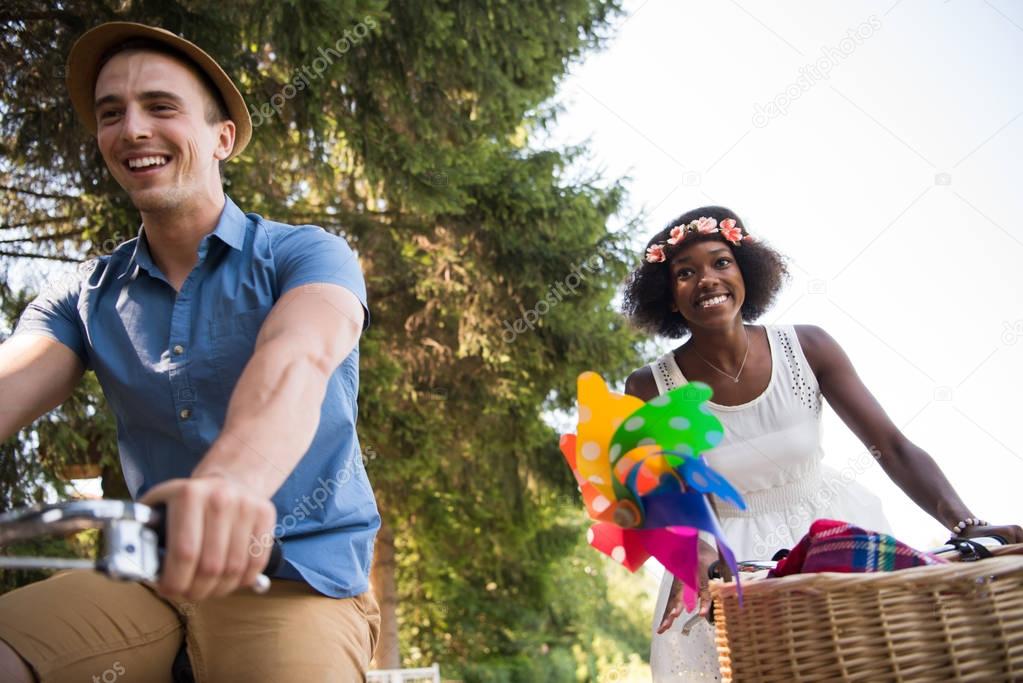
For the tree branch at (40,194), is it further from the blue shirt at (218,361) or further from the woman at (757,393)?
the blue shirt at (218,361)

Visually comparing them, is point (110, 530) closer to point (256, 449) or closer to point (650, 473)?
point (256, 449)

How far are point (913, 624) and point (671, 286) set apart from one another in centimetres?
221

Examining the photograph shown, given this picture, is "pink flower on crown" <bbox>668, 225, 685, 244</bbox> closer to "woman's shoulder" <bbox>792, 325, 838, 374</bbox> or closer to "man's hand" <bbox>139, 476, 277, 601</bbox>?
"woman's shoulder" <bbox>792, 325, 838, 374</bbox>

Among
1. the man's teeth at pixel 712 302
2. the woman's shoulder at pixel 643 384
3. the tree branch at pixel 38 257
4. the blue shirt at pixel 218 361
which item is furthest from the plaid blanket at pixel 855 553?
the tree branch at pixel 38 257

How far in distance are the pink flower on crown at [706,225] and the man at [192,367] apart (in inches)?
71.3

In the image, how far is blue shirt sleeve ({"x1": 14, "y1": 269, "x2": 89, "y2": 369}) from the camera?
6.54 feet

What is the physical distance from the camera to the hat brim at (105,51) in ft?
6.44

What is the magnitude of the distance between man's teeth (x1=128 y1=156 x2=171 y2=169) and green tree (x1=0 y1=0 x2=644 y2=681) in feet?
11.1

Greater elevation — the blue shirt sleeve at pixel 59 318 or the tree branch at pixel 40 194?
the tree branch at pixel 40 194

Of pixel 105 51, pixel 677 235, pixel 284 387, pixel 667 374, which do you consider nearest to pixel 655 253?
pixel 677 235

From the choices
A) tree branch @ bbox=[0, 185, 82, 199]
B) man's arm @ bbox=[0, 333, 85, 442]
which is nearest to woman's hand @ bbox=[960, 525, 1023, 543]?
man's arm @ bbox=[0, 333, 85, 442]

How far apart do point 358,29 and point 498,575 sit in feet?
32.6

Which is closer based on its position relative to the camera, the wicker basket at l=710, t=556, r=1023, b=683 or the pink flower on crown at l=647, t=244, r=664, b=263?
the wicker basket at l=710, t=556, r=1023, b=683

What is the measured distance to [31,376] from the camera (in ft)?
6.27
